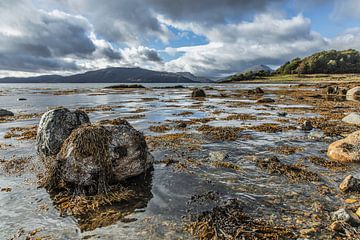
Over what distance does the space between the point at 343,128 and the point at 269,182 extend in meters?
11.9

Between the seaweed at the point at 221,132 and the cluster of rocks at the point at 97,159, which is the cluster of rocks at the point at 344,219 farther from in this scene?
the seaweed at the point at 221,132

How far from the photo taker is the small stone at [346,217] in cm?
599

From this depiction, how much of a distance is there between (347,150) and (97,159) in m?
10.2

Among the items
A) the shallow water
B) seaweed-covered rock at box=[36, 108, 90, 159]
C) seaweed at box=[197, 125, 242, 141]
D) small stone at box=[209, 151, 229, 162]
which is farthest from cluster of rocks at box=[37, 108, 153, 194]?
seaweed at box=[197, 125, 242, 141]

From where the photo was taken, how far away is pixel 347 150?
35.7 feet

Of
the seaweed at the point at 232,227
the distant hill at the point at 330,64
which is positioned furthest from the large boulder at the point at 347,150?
the distant hill at the point at 330,64

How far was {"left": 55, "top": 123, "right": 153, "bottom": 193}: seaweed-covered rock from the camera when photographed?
8.09 metres

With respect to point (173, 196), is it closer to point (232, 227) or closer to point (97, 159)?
point (232, 227)

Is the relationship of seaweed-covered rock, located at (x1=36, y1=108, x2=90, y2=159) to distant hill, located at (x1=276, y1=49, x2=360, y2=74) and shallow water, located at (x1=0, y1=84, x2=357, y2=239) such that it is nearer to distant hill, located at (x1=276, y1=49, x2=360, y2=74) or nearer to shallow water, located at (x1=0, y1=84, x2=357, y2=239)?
shallow water, located at (x1=0, y1=84, x2=357, y2=239)

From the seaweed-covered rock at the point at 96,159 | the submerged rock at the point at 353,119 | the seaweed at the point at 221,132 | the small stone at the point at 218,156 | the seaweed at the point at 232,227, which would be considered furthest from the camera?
the submerged rock at the point at 353,119

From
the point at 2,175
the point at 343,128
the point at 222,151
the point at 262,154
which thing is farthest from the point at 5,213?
the point at 343,128

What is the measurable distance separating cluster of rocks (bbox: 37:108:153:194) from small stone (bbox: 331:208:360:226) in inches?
239

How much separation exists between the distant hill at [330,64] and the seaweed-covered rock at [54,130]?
17541 centimetres

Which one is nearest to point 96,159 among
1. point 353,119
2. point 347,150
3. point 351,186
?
point 351,186
